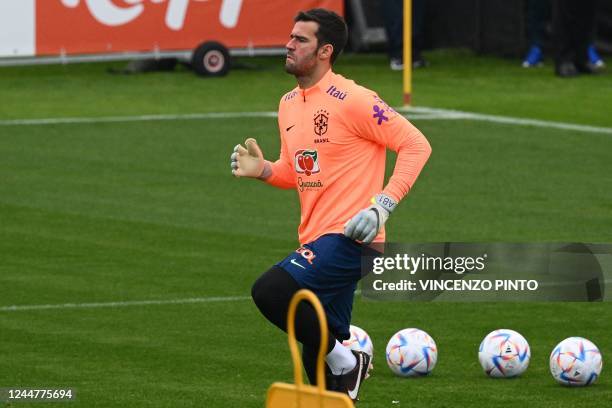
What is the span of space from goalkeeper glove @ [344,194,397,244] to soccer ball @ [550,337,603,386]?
2476 millimetres

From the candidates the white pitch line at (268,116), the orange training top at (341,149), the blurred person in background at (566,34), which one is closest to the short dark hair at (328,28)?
the orange training top at (341,149)

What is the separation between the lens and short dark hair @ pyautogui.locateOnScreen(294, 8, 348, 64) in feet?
32.5

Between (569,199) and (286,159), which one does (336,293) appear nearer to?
(286,159)

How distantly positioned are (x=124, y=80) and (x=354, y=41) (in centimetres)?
513

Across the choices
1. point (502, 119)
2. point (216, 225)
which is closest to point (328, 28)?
point (216, 225)

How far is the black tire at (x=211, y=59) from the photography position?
30531 mm

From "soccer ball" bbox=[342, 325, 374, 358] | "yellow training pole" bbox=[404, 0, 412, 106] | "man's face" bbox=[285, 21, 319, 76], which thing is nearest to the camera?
"man's face" bbox=[285, 21, 319, 76]

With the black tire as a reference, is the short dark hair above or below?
Result: above

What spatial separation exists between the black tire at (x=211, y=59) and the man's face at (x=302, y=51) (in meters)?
20.6

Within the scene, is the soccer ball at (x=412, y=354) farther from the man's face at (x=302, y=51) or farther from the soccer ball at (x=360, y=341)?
the man's face at (x=302, y=51)

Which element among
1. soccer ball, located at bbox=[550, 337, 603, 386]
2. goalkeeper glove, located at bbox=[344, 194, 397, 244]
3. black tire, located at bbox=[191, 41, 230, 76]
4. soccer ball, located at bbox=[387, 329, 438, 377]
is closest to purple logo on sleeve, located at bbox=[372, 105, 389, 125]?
goalkeeper glove, located at bbox=[344, 194, 397, 244]

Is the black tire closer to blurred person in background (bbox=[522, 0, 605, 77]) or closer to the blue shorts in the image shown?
blurred person in background (bbox=[522, 0, 605, 77])

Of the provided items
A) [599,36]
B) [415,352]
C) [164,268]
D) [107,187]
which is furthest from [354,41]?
[415,352]

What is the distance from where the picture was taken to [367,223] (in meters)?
9.28
